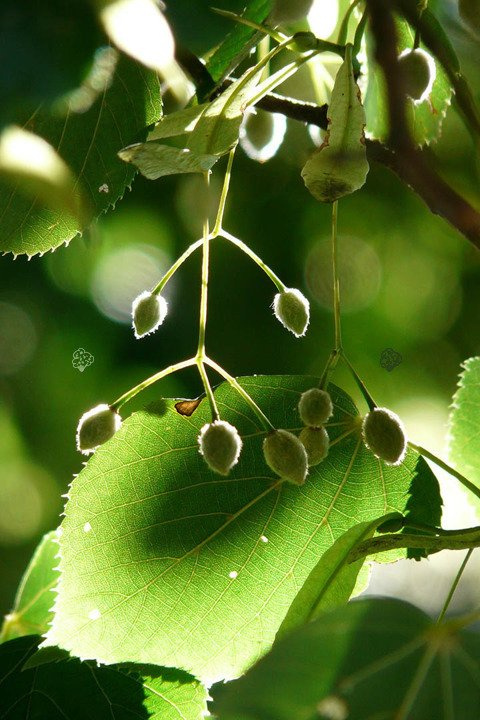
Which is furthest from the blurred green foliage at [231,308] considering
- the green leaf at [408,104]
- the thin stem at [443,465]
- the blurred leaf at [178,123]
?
the blurred leaf at [178,123]

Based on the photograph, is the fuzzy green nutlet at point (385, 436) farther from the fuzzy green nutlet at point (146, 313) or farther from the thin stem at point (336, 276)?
the fuzzy green nutlet at point (146, 313)

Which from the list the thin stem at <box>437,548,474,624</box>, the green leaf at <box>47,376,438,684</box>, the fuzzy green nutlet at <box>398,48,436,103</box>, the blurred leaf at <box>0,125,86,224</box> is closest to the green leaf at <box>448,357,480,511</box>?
the green leaf at <box>47,376,438,684</box>

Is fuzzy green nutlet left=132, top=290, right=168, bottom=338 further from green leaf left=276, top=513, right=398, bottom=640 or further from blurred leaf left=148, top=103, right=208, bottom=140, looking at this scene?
green leaf left=276, top=513, right=398, bottom=640

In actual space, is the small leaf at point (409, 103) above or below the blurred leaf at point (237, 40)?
below

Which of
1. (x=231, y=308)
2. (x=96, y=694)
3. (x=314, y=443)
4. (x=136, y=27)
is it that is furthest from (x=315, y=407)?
(x=231, y=308)

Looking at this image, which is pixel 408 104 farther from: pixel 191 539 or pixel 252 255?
pixel 191 539

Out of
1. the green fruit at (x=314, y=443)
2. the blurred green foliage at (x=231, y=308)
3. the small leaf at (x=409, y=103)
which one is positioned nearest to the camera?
the green fruit at (x=314, y=443)
